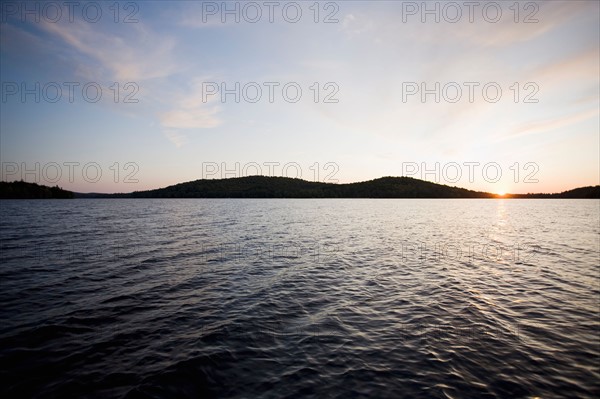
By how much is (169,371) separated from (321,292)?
10.4 m

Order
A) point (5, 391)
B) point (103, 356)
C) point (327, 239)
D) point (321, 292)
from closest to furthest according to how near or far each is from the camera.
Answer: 1. point (5, 391)
2. point (103, 356)
3. point (321, 292)
4. point (327, 239)

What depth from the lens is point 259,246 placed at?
3572cm

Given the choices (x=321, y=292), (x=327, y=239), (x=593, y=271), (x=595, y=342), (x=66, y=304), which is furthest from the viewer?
(x=327, y=239)

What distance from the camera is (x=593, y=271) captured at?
79.7ft

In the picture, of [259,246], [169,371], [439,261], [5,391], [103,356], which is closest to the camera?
[5,391]

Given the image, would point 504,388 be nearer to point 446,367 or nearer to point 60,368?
point 446,367

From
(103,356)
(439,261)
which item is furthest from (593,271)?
(103,356)

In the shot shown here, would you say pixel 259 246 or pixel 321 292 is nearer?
pixel 321 292

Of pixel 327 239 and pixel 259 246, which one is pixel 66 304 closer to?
pixel 259 246

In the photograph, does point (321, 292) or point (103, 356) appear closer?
point (103, 356)

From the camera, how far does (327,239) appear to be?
4247cm

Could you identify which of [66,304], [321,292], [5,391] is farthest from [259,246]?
[5,391]

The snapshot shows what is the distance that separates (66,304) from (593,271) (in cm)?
3856

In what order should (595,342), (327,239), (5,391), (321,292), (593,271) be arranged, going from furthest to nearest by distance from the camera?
(327,239)
(593,271)
(321,292)
(595,342)
(5,391)
